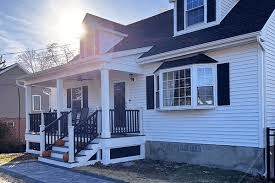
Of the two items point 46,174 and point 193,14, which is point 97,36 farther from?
point 46,174

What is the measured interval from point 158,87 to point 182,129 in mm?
1780

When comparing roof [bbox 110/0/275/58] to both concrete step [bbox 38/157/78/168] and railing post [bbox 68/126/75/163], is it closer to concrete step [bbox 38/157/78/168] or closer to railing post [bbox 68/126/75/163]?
railing post [bbox 68/126/75/163]

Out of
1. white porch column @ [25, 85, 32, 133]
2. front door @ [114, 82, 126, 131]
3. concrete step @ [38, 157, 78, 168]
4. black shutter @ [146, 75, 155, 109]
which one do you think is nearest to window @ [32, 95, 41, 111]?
white porch column @ [25, 85, 32, 133]

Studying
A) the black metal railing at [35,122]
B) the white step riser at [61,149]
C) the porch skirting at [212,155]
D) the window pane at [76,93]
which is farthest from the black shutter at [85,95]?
the porch skirting at [212,155]

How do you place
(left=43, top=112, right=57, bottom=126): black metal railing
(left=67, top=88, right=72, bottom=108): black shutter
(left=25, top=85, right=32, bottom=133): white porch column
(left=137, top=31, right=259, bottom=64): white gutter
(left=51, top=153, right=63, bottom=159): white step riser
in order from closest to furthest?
(left=137, top=31, right=259, bottom=64): white gutter → (left=51, top=153, right=63, bottom=159): white step riser → (left=43, top=112, right=57, bottom=126): black metal railing → (left=25, top=85, right=32, bottom=133): white porch column → (left=67, top=88, right=72, bottom=108): black shutter

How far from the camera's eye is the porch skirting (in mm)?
8312

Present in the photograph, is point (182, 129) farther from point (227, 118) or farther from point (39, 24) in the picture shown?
point (39, 24)

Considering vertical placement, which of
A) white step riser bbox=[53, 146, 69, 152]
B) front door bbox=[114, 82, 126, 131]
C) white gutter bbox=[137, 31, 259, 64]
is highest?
white gutter bbox=[137, 31, 259, 64]

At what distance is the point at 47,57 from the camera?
39.1 metres

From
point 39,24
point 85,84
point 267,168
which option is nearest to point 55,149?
point 85,84

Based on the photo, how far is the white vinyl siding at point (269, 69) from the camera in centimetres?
846

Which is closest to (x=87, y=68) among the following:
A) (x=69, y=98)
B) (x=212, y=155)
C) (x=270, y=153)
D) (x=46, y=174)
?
(x=46, y=174)

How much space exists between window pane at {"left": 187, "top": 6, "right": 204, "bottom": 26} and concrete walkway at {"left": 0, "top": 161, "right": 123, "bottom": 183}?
6403mm

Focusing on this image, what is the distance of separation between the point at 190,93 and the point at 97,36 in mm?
6463
